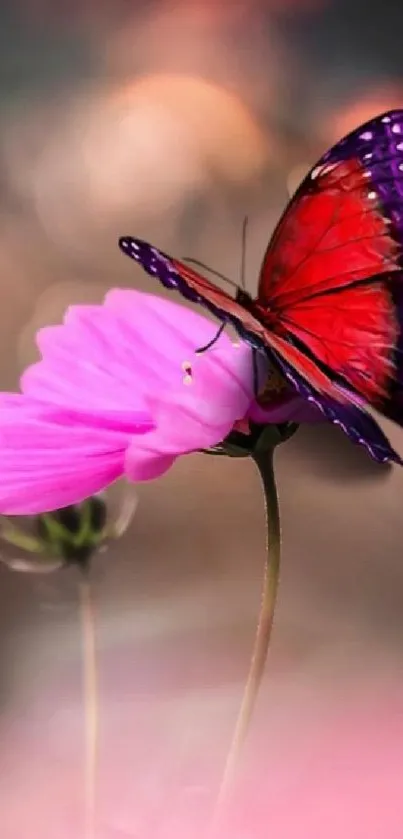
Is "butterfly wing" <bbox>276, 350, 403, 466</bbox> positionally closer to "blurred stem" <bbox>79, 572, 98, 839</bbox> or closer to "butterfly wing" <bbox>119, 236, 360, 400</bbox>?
"butterfly wing" <bbox>119, 236, 360, 400</bbox>

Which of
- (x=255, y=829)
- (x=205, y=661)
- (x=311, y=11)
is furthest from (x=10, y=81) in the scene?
(x=255, y=829)

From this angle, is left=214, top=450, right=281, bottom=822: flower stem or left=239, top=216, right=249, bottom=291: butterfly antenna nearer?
A: left=214, top=450, right=281, bottom=822: flower stem

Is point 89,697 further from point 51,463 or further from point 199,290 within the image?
point 199,290

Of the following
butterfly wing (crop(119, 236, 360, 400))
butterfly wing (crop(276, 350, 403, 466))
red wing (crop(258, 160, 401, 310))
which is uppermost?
red wing (crop(258, 160, 401, 310))

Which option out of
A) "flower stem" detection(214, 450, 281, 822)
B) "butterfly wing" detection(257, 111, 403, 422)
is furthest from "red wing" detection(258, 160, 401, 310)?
"flower stem" detection(214, 450, 281, 822)

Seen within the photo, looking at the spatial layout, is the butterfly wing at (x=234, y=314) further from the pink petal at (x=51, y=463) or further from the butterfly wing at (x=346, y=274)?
the pink petal at (x=51, y=463)

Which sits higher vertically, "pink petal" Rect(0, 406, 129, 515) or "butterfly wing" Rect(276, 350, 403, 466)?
"butterfly wing" Rect(276, 350, 403, 466)

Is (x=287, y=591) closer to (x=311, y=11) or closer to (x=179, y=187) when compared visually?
(x=179, y=187)
